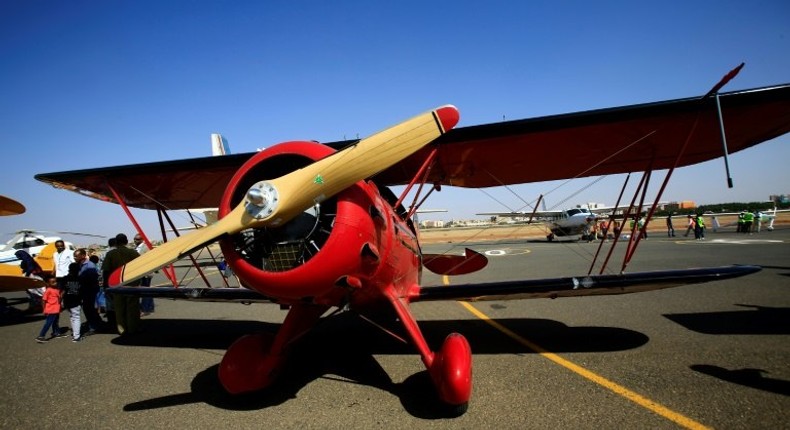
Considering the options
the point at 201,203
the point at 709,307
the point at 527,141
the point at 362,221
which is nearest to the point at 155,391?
the point at 362,221

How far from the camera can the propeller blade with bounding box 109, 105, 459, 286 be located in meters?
2.28

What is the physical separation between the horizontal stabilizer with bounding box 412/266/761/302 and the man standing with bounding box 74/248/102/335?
6.67 m

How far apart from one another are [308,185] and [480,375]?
2.69 m

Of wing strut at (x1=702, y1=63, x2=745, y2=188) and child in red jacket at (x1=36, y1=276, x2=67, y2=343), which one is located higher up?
wing strut at (x1=702, y1=63, x2=745, y2=188)

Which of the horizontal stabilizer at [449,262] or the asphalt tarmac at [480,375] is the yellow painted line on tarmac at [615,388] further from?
the horizontal stabilizer at [449,262]

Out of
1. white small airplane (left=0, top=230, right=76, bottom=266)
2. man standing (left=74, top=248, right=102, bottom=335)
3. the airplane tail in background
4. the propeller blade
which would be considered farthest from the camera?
the airplane tail in background

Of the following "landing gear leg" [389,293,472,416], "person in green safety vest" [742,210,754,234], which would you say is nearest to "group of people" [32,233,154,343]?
"landing gear leg" [389,293,472,416]

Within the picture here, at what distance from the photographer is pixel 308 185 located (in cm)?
237

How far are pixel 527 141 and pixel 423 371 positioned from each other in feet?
9.84

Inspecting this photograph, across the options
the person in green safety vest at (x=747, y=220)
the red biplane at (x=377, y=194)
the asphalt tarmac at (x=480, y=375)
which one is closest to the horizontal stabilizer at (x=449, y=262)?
the red biplane at (x=377, y=194)

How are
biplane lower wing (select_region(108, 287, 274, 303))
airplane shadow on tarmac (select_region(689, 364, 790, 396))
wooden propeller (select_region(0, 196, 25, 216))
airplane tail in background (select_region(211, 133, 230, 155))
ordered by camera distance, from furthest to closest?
airplane tail in background (select_region(211, 133, 230, 155)) → wooden propeller (select_region(0, 196, 25, 216)) → biplane lower wing (select_region(108, 287, 274, 303)) → airplane shadow on tarmac (select_region(689, 364, 790, 396))

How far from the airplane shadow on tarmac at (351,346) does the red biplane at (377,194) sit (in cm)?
30

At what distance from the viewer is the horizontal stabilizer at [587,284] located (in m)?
3.60

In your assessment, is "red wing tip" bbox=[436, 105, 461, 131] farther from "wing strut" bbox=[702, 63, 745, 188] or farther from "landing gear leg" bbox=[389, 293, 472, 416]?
"wing strut" bbox=[702, 63, 745, 188]
